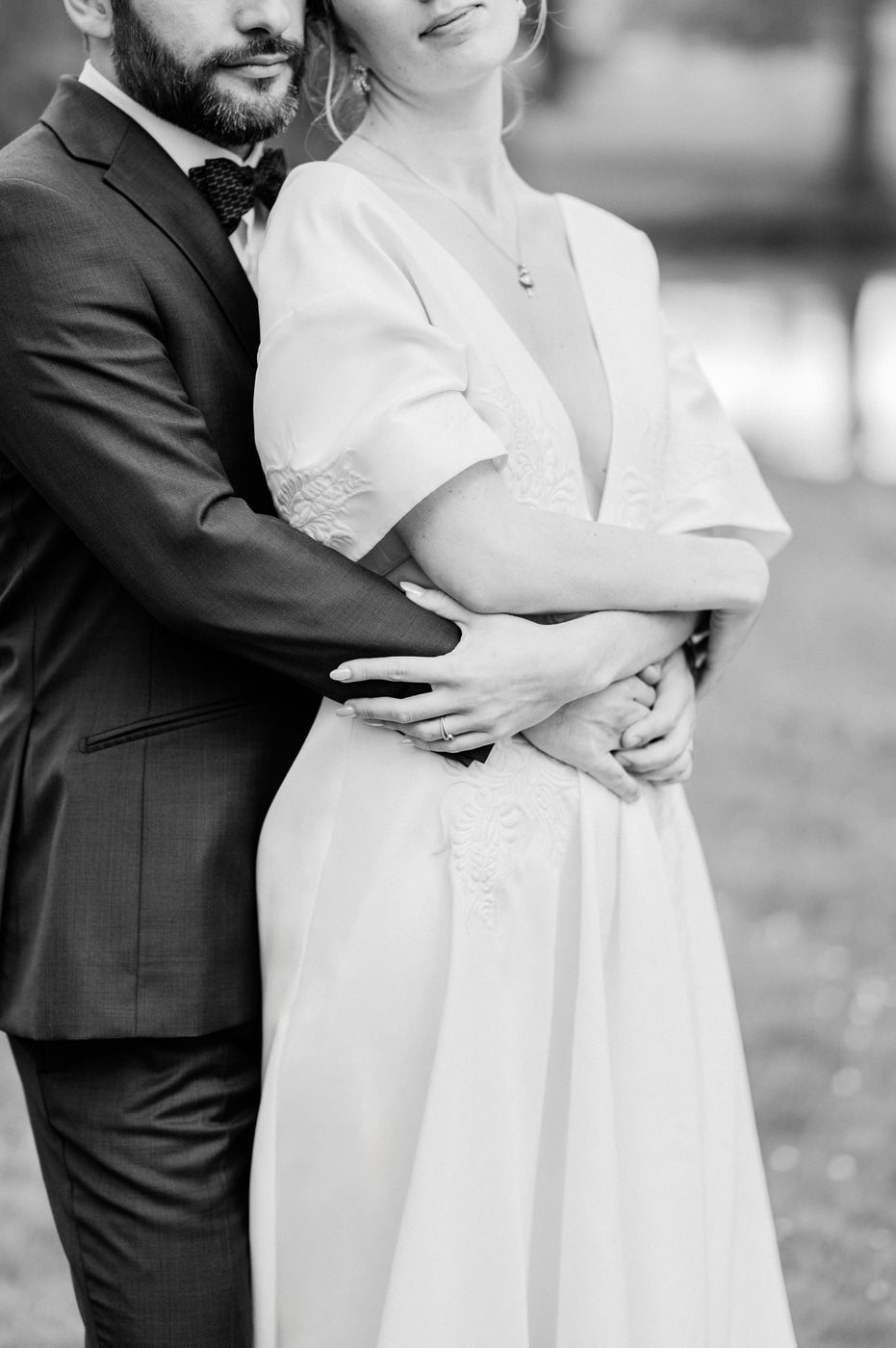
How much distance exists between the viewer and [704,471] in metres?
2.36

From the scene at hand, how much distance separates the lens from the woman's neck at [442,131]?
2.22 meters

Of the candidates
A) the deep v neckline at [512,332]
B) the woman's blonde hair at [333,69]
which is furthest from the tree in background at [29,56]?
the deep v neckline at [512,332]

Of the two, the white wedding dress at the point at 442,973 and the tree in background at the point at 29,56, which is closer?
the white wedding dress at the point at 442,973

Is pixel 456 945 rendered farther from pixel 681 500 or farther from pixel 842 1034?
pixel 842 1034

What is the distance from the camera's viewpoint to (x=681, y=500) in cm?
233

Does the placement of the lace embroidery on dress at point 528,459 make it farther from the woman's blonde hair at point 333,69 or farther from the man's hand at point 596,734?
the woman's blonde hair at point 333,69

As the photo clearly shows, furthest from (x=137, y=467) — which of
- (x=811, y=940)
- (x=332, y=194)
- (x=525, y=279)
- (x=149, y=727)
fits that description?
(x=811, y=940)

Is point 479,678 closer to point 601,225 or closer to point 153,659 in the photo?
point 153,659

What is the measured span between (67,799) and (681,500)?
969mm

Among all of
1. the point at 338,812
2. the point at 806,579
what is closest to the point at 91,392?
the point at 338,812

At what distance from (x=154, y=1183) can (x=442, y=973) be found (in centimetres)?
47

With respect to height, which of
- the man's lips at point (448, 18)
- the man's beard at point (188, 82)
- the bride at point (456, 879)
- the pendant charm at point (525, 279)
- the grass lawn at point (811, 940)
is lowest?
the grass lawn at point (811, 940)

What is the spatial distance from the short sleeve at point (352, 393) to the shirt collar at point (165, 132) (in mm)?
238

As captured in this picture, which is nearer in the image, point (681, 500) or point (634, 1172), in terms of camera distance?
point (634, 1172)
